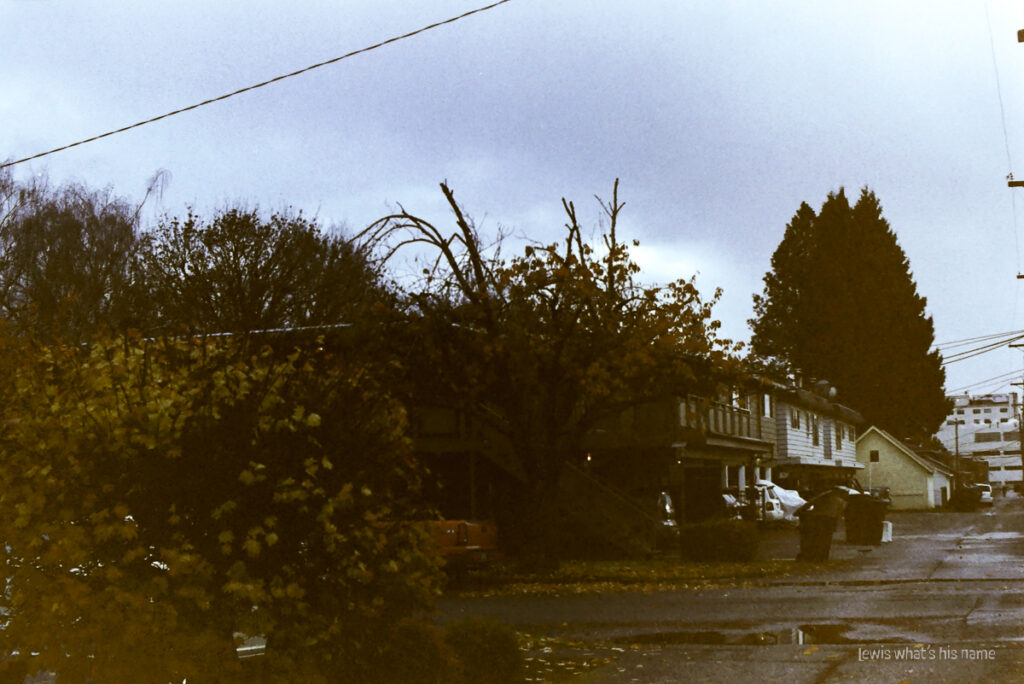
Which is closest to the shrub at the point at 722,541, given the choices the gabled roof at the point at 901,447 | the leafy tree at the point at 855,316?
the leafy tree at the point at 855,316

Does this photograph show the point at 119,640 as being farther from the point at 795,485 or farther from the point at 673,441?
the point at 795,485

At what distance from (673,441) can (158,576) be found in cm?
2887

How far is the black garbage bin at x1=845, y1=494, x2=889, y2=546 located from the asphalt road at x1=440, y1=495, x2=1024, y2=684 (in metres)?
7.65

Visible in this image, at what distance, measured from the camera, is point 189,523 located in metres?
7.23

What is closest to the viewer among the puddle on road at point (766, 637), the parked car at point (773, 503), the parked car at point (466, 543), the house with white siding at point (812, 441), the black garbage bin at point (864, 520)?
the puddle on road at point (766, 637)

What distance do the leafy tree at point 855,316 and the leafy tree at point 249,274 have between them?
116 ft

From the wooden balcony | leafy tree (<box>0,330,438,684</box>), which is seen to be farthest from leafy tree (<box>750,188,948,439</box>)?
leafy tree (<box>0,330,438,684</box>)

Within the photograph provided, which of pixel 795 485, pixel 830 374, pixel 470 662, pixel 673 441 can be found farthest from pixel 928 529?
→ pixel 470 662

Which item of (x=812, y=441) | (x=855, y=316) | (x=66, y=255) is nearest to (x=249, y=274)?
(x=66, y=255)

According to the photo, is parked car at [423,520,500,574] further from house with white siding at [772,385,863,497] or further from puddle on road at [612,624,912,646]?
house with white siding at [772,385,863,497]

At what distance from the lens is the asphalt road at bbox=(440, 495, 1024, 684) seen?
1062 cm

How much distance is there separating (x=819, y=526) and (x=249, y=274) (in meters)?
23.2

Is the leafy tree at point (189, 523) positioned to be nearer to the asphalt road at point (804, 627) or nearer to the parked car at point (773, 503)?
the asphalt road at point (804, 627)

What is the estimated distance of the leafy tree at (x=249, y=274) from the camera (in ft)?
135
